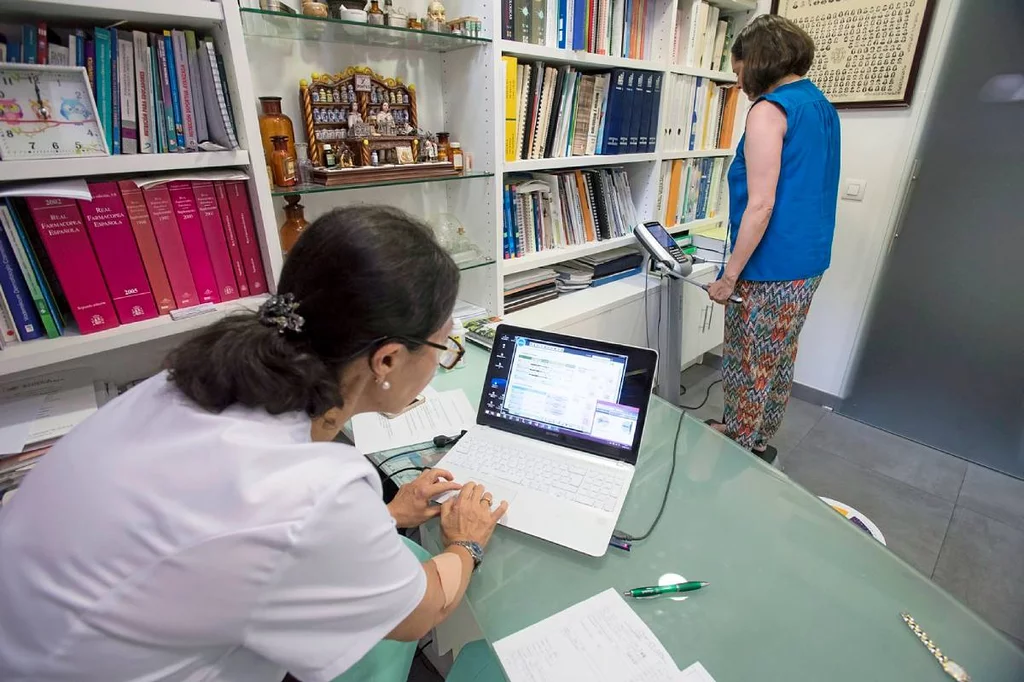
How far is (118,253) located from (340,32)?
33.8 inches

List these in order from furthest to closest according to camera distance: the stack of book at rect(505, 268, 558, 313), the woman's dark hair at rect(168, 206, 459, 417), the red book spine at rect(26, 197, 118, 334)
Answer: the stack of book at rect(505, 268, 558, 313)
the red book spine at rect(26, 197, 118, 334)
the woman's dark hair at rect(168, 206, 459, 417)

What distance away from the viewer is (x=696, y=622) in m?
0.73

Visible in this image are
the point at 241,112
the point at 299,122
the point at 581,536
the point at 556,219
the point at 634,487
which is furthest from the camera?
the point at 556,219

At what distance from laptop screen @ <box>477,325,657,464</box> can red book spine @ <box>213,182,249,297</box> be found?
0.70 m

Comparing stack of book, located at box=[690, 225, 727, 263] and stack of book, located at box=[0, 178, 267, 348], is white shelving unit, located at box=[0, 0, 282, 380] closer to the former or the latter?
stack of book, located at box=[0, 178, 267, 348]

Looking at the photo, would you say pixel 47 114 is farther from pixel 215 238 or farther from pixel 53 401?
pixel 53 401

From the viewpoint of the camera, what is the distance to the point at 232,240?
122cm

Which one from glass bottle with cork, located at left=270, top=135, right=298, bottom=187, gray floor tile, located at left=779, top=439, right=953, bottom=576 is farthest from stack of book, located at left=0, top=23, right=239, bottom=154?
gray floor tile, located at left=779, top=439, right=953, bottom=576

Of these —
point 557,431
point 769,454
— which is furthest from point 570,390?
point 769,454

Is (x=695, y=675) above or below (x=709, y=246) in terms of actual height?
below

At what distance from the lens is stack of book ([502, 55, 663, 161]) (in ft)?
5.63

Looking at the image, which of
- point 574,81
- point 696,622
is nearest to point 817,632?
point 696,622

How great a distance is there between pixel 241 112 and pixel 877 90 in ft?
8.54

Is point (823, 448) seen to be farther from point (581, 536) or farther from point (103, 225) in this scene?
point (103, 225)
